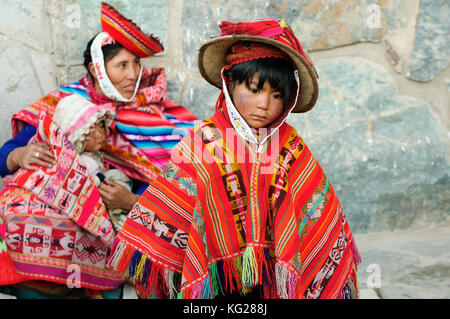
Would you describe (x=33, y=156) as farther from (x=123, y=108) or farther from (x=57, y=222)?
(x=123, y=108)

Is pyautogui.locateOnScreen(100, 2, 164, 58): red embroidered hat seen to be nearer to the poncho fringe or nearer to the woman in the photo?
the woman

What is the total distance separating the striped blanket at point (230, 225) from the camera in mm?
1914

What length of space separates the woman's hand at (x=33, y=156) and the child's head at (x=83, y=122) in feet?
0.56

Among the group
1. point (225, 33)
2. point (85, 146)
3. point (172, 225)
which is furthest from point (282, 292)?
point (85, 146)

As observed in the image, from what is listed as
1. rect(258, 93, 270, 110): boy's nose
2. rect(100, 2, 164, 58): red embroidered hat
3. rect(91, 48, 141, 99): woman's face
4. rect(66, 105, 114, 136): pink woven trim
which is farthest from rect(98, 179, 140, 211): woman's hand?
rect(258, 93, 270, 110): boy's nose

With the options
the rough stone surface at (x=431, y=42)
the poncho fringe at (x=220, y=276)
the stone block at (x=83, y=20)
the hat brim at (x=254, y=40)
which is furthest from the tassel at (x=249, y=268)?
the rough stone surface at (x=431, y=42)

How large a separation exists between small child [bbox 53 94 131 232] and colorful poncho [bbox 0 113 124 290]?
56 millimetres

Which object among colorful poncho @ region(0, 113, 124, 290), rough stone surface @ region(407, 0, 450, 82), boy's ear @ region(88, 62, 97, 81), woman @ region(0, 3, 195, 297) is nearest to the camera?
colorful poncho @ region(0, 113, 124, 290)

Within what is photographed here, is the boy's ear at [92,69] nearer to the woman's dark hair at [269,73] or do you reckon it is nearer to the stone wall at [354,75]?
the stone wall at [354,75]

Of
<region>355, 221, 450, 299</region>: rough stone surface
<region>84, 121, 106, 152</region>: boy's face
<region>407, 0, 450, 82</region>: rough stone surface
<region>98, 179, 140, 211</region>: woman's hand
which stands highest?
<region>407, 0, 450, 82</region>: rough stone surface

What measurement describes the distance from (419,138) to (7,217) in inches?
94.7

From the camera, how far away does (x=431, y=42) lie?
3.19m

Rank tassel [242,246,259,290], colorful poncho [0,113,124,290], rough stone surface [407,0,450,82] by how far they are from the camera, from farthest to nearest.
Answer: rough stone surface [407,0,450,82] < colorful poncho [0,113,124,290] < tassel [242,246,259,290]

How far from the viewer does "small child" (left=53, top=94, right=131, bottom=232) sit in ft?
8.08
